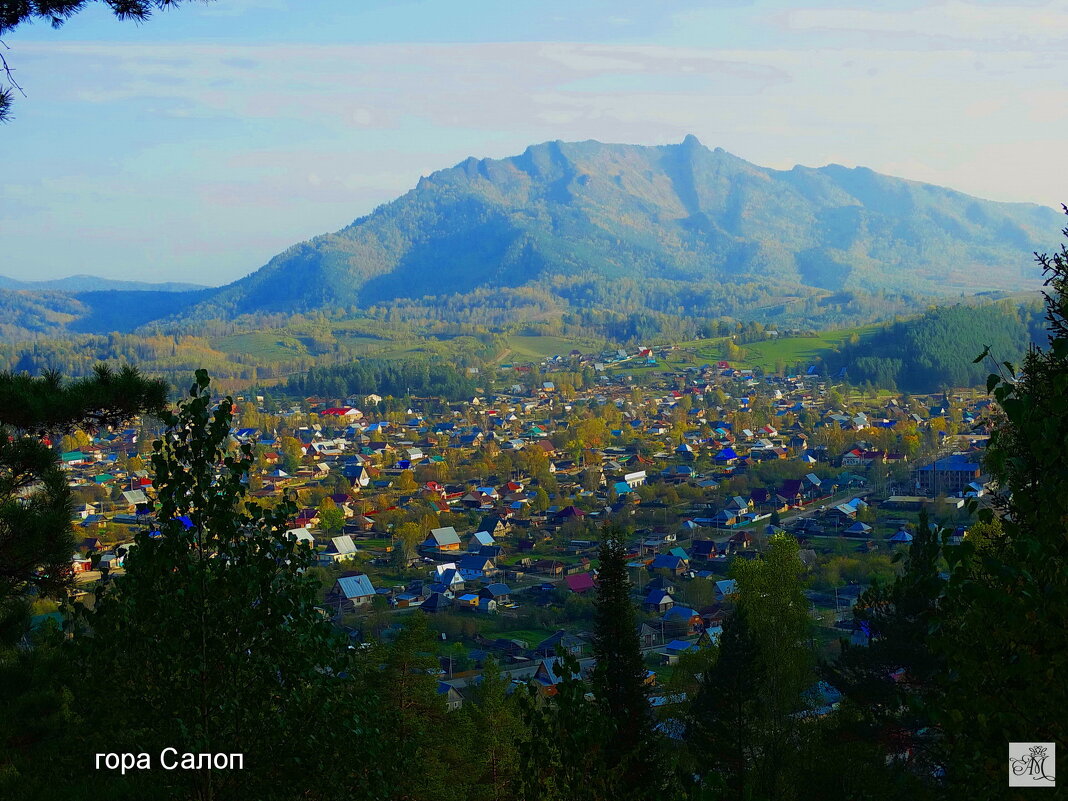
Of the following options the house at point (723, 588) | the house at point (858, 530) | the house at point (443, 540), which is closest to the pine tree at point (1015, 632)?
the house at point (723, 588)

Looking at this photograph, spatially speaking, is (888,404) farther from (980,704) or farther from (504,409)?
(980,704)

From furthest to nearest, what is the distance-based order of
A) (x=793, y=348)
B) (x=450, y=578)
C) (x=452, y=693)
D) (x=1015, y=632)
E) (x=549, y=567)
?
1. (x=793, y=348)
2. (x=549, y=567)
3. (x=450, y=578)
4. (x=452, y=693)
5. (x=1015, y=632)

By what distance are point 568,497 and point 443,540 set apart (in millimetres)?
9482

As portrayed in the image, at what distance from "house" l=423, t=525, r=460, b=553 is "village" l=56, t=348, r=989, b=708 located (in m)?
0.08

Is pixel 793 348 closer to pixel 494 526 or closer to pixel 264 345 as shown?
pixel 264 345

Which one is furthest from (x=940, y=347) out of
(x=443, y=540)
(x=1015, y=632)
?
(x=1015, y=632)

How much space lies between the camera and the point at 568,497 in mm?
44594

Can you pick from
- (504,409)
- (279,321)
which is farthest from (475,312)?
(504,409)

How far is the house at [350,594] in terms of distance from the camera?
28.0 meters

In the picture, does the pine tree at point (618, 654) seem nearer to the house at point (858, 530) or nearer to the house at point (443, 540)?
the house at point (443, 540)

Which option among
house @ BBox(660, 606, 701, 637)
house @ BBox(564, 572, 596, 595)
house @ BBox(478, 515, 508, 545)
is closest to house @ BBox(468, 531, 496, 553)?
house @ BBox(478, 515, 508, 545)

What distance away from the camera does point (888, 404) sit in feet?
233

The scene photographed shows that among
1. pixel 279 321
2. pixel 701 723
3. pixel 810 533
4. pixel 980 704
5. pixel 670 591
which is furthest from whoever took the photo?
pixel 279 321

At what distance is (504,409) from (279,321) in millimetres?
90883
